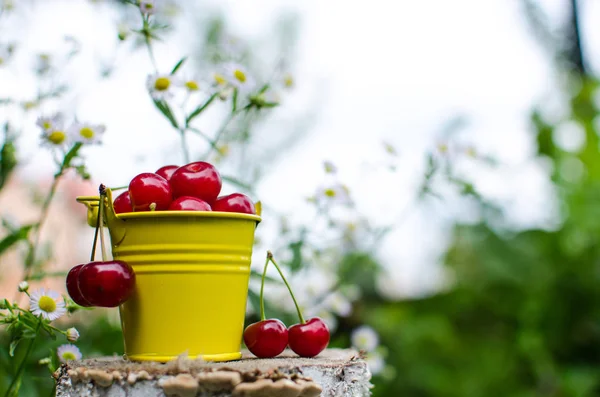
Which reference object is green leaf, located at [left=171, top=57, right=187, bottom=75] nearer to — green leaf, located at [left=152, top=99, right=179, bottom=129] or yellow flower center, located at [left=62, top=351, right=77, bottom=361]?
green leaf, located at [left=152, top=99, right=179, bottom=129]

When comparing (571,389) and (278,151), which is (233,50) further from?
(571,389)

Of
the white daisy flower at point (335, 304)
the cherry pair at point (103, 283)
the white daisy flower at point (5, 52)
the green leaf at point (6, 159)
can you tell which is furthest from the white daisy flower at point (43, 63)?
the white daisy flower at point (335, 304)

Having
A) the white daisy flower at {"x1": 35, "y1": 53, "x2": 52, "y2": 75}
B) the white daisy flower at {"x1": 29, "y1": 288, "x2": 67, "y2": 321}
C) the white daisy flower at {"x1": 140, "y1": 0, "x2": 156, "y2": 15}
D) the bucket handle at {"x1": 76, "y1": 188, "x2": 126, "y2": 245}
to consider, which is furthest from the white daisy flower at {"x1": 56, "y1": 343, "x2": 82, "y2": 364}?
the white daisy flower at {"x1": 35, "y1": 53, "x2": 52, "y2": 75}

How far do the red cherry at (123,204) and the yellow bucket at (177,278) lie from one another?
50mm

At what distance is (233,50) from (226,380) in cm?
108

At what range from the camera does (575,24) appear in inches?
193

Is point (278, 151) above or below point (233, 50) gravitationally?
above

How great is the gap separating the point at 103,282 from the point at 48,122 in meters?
0.54

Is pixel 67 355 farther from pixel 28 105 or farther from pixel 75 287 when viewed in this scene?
pixel 28 105

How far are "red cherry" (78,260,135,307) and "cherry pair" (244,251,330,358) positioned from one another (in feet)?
0.89

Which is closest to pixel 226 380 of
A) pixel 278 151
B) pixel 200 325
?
pixel 200 325

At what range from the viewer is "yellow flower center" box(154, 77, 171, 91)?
4.56 feet

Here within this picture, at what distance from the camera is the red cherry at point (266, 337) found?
117 cm

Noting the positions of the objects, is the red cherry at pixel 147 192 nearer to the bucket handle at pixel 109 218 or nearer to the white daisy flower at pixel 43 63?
the bucket handle at pixel 109 218
